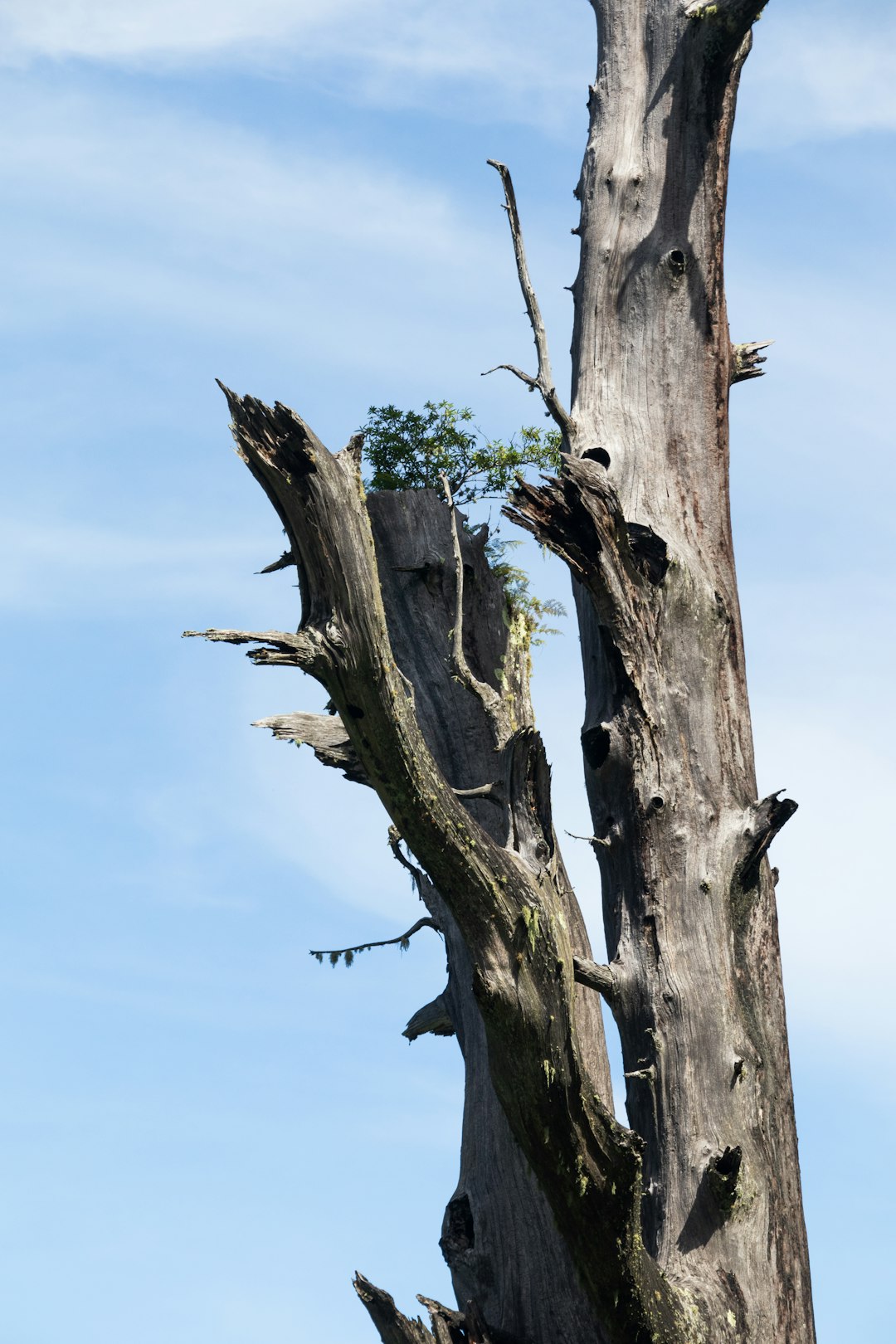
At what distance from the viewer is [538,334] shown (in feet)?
26.2

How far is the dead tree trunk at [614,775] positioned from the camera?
541cm

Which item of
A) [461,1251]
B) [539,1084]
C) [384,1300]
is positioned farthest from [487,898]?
[461,1251]

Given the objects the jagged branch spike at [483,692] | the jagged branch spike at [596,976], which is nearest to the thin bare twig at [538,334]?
the jagged branch spike at [483,692]

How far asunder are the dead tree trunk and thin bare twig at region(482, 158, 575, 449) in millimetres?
22

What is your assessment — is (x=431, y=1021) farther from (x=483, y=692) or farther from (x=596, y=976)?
(x=483, y=692)

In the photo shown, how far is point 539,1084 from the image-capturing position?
17.6ft

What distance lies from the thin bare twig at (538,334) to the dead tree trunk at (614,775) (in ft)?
0.07

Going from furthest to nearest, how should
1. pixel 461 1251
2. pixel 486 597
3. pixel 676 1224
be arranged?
pixel 486 597 < pixel 461 1251 < pixel 676 1224

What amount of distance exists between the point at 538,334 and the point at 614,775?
2.86 m

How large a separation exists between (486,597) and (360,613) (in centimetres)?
404

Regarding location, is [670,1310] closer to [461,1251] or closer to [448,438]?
[461,1251]

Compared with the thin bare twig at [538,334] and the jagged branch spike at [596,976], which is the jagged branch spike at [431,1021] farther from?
the thin bare twig at [538,334]

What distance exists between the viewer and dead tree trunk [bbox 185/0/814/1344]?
541cm

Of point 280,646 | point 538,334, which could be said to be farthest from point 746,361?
point 280,646
